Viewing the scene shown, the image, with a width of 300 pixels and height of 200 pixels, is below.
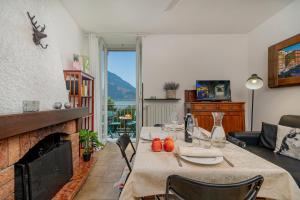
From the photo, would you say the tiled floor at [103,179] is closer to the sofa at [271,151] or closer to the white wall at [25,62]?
the white wall at [25,62]

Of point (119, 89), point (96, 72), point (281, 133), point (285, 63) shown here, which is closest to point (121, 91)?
point (119, 89)

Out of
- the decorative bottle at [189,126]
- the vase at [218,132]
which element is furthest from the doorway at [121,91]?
the vase at [218,132]

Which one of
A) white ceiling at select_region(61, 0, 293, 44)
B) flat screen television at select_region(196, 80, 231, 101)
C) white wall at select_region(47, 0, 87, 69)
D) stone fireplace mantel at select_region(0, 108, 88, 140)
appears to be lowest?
stone fireplace mantel at select_region(0, 108, 88, 140)

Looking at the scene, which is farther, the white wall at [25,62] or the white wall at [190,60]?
the white wall at [190,60]

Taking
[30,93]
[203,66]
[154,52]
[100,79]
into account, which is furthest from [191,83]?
[30,93]

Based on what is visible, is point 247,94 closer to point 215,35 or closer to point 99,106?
point 215,35

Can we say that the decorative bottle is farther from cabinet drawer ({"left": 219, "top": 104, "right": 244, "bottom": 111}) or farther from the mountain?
the mountain

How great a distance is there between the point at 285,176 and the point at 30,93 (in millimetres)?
2046

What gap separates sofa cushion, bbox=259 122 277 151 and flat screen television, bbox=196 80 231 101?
1.50 m

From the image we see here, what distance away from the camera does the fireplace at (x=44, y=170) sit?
1.49m

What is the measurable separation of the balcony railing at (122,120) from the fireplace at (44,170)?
299cm

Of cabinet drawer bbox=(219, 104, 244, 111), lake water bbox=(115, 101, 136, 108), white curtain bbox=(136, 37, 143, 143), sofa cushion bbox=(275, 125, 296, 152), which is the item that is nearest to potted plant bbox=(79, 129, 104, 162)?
white curtain bbox=(136, 37, 143, 143)

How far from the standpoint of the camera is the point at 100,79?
437 centimetres

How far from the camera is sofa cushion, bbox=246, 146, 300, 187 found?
1.70 m
